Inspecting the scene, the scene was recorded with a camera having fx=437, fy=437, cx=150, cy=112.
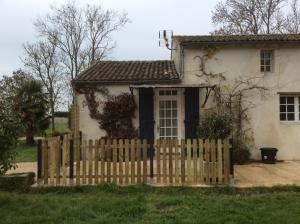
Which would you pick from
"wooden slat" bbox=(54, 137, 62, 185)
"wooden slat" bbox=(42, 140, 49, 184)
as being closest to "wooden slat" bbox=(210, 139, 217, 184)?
"wooden slat" bbox=(54, 137, 62, 185)

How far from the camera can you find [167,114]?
17.3 metres

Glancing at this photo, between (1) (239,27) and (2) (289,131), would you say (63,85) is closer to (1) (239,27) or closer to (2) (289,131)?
(1) (239,27)

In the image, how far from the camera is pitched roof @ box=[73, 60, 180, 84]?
1711 centimetres

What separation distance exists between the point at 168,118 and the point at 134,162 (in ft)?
21.2

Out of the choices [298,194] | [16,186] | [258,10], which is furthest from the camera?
[258,10]

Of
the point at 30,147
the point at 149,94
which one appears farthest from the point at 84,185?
the point at 30,147

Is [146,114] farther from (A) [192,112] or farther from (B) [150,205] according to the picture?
(B) [150,205]

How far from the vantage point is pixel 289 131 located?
669 inches

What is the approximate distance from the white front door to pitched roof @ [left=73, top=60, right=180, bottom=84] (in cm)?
58

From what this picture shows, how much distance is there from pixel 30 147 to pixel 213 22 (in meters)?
19.7

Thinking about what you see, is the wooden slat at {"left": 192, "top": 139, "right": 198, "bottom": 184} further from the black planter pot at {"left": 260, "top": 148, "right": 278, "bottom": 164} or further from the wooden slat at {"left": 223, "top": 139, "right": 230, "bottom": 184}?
the black planter pot at {"left": 260, "top": 148, "right": 278, "bottom": 164}

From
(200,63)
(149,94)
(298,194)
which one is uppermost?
(200,63)

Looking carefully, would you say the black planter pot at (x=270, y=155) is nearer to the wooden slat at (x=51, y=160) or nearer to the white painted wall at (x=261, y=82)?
the white painted wall at (x=261, y=82)

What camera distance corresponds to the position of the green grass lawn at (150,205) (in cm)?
754
